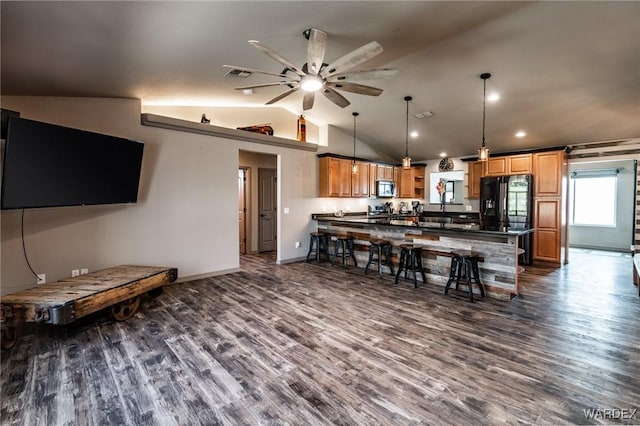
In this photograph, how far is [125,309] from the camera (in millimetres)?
3342

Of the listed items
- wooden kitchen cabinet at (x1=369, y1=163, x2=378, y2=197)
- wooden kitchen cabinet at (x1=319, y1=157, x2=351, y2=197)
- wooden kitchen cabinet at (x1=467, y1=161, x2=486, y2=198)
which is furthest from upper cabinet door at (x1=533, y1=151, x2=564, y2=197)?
wooden kitchen cabinet at (x1=319, y1=157, x2=351, y2=197)

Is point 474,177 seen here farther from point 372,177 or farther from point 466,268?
point 466,268

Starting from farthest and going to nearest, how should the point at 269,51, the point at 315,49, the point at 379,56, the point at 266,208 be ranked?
the point at 266,208, the point at 379,56, the point at 315,49, the point at 269,51

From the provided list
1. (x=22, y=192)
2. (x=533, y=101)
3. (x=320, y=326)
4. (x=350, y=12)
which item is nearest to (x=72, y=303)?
(x=22, y=192)

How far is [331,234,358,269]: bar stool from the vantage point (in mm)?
5784

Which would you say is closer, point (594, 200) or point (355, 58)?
point (355, 58)

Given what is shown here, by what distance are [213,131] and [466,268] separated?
4560 mm

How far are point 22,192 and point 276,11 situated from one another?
302 centimetres

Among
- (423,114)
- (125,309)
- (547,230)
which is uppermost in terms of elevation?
Answer: (423,114)

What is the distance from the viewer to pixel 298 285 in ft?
15.3

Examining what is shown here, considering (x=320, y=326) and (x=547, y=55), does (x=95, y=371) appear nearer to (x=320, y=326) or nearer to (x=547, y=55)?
(x=320, y=326)

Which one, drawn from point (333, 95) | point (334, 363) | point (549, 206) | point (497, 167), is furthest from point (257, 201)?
point (549, 206)

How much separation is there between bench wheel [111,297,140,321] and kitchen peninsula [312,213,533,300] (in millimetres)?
3803

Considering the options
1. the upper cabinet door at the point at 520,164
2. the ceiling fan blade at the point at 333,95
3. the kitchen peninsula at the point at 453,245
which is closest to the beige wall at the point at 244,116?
the kitchen peninsula at the point at 453,245
